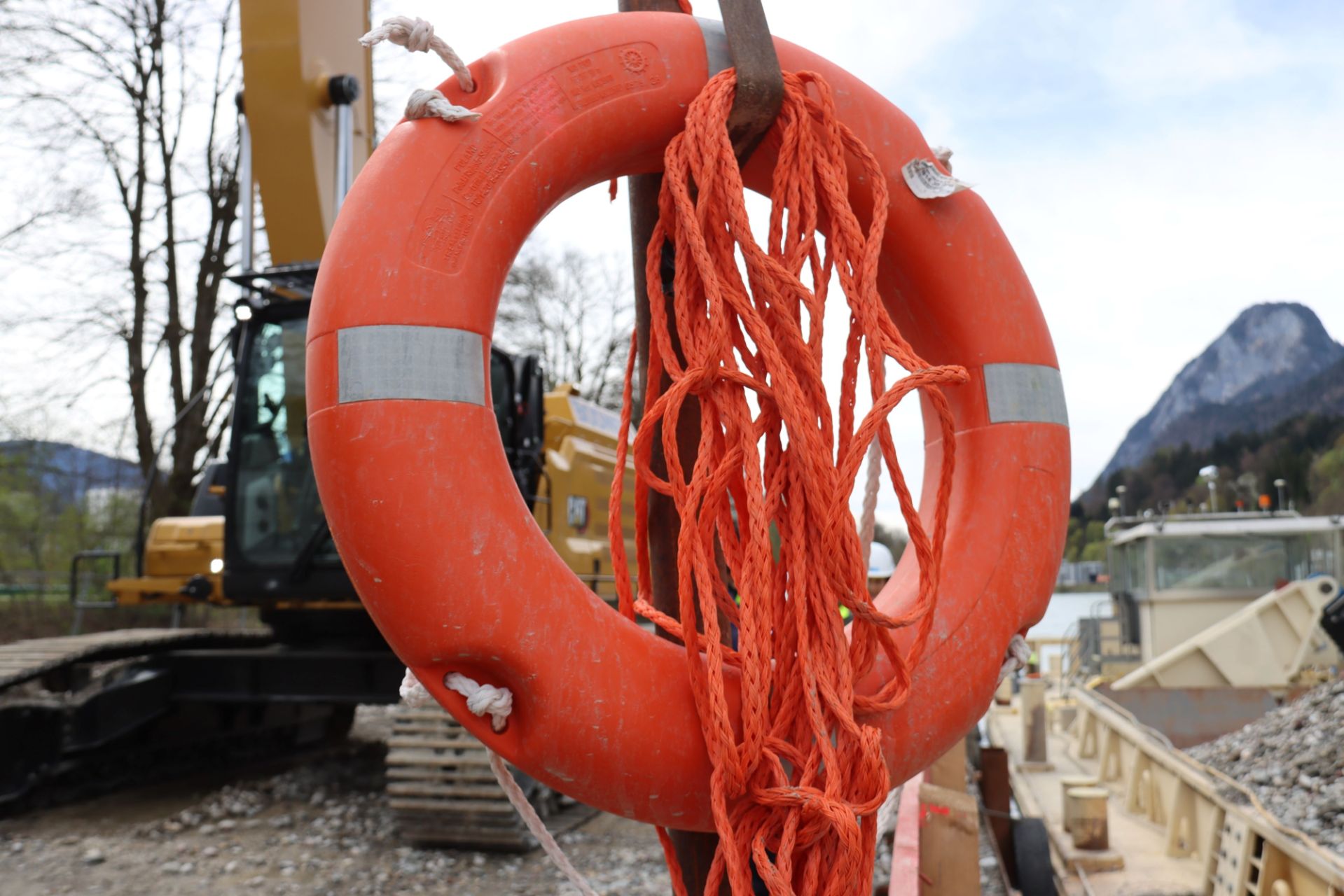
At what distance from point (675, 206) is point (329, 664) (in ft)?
13.9

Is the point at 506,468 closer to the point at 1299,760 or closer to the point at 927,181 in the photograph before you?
the point at 927,181

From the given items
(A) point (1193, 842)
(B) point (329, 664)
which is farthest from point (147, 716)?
(A) point (1193, 842)


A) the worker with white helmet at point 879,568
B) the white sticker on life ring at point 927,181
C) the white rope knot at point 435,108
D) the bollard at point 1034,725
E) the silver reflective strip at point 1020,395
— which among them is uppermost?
the white rope knot at point 435,108

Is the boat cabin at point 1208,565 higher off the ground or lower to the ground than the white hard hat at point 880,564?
lower

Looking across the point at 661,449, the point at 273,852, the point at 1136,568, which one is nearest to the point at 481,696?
the point at 661,449

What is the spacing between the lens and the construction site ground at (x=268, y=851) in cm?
415

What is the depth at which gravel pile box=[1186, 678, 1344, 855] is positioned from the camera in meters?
3.61

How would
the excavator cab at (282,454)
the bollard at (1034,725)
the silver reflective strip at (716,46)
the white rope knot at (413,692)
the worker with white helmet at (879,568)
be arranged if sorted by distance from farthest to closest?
the bollard at (1034,725)
the worker with white helmet at (879,568)
the excavator cab at (282,454)
the silver reflective strip at (716,46)
the white rope knot at (413,692)

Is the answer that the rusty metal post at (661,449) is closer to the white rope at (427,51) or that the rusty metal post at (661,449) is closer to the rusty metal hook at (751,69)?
the rusty metal hook at (751,69)

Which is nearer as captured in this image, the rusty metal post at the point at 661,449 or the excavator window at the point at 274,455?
the rusty metal post at the point at 661,449

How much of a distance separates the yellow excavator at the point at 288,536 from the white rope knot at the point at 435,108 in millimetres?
3419

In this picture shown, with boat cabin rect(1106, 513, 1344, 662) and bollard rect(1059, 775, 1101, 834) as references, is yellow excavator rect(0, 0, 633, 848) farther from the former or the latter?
boat cabin rect(1106, 513, 1344, 662)

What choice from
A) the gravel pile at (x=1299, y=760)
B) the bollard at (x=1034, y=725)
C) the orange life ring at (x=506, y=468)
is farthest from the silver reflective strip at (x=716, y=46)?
the bollard at (x=1034, y=725)

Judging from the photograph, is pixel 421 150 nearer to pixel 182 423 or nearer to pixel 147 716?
pixel 147 716
